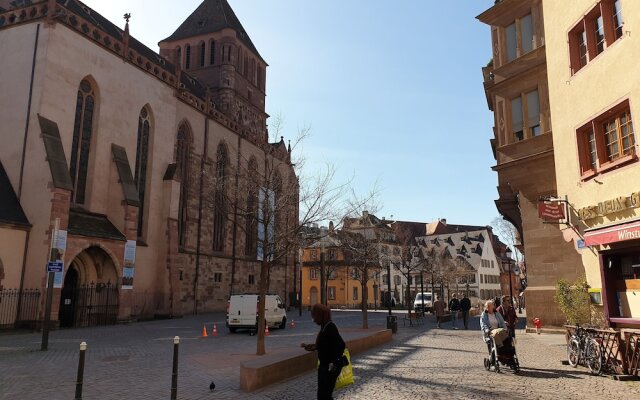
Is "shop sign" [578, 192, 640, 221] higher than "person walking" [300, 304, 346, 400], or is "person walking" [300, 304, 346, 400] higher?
"shop sign" [578, 192, 640, 221]

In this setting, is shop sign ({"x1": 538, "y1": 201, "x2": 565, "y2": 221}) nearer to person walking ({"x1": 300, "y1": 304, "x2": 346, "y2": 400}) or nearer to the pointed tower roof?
person walking ({"x1": 300, "y1": 304, "x2": 346, "y2": 400})

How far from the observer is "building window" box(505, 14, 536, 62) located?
19359mm

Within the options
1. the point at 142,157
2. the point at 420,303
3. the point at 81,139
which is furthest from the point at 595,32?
the point at 420,303

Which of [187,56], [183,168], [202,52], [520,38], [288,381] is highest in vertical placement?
[202,52]

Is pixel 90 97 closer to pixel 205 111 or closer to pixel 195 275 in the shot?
pixel 205 111

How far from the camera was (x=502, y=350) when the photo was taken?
427 inches

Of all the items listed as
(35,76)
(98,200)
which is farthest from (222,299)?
(35,76)

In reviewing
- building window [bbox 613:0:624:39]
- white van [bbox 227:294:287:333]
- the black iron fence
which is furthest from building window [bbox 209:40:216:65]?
building window [bbox 613:0:624:39]

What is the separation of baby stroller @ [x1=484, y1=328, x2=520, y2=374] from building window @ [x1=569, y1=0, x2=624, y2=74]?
7.43 m

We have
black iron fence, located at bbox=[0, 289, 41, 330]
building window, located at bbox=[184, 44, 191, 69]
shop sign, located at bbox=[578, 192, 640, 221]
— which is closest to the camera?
shop sign, located at bbox=[578, 192, 640, 221]

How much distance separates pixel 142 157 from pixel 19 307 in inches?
502

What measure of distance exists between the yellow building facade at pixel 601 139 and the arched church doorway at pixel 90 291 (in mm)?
22180

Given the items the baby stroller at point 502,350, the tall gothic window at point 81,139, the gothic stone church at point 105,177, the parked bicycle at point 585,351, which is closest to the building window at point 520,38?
the gothic stone church at point 105,177

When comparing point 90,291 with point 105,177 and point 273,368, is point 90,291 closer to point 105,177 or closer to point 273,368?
point 105,177
